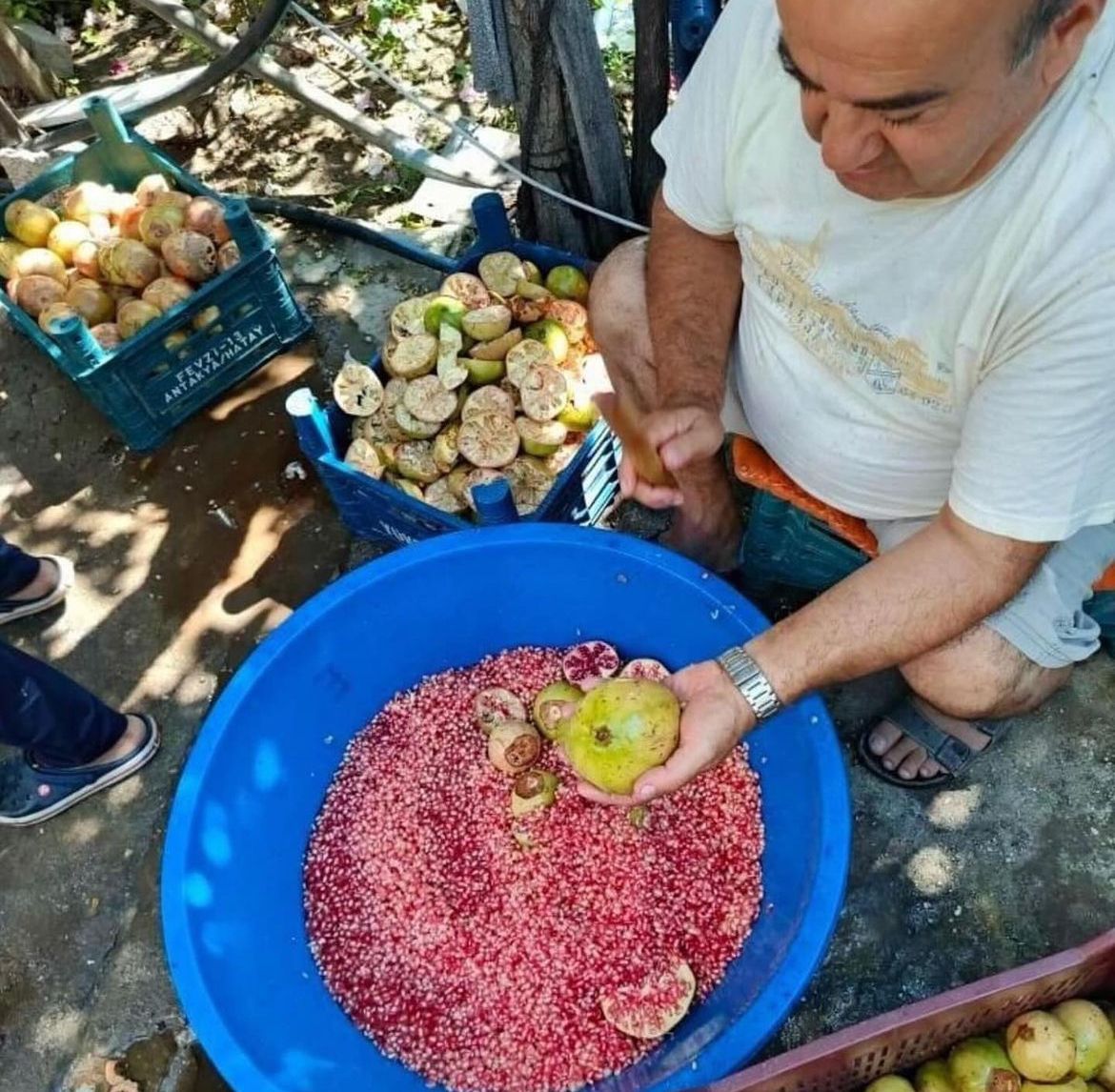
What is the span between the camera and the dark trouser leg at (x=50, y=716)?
231cm

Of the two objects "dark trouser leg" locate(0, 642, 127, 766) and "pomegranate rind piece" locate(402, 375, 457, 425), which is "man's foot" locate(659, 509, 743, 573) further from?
"dark trouser leg" locate(0, 642, 127, 766)

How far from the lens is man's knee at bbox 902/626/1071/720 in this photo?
203cm

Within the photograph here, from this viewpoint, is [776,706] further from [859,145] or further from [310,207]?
[310,207]

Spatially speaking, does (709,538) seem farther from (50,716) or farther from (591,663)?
(50,716)

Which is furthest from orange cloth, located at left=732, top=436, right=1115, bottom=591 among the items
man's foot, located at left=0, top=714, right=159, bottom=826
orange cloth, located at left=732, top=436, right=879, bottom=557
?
man's foot, located at left=0, top=714, right=159, bottom=826

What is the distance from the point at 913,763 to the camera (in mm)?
2434

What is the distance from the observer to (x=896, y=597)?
1.78 meters

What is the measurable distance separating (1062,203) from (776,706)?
2.97 ft

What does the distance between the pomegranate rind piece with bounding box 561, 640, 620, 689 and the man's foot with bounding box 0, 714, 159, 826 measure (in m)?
1.20

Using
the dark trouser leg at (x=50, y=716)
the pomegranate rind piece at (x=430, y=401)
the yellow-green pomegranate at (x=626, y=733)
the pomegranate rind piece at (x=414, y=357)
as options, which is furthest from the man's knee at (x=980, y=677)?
the dark trouser leg at (x=50, y=716)

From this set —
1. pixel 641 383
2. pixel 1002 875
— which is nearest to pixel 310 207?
pixel 641 383

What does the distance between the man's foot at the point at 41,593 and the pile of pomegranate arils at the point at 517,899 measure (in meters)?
1.23

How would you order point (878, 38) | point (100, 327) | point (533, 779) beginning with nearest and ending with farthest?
point (878, 38) → point (533, 779) → point (100, 327)

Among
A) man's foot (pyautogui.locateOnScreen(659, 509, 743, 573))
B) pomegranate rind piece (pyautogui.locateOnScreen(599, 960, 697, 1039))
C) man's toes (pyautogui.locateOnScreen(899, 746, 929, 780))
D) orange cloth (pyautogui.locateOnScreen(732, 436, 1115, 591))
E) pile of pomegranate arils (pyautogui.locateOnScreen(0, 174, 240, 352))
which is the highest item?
pile of pomegranate arils (pyautogui.locateOnScreen(0, 174, 240, 352))
